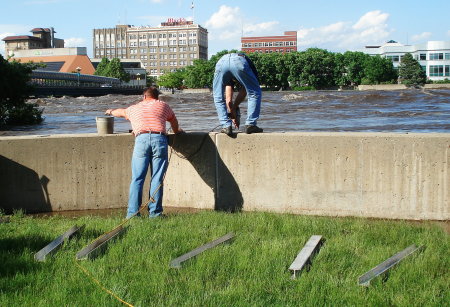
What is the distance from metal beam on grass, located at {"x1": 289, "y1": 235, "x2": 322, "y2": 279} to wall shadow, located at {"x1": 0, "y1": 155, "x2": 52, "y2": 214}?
13.6 feet

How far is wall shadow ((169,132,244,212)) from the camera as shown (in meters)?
7.88

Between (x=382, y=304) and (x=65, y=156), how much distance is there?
5329mm

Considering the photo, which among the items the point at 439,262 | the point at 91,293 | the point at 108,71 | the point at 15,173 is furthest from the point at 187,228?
the point at 108,71

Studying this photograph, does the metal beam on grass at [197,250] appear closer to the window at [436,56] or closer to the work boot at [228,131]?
the work boot at [228,131]

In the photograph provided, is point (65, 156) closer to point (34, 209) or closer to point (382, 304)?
point (34, 209)

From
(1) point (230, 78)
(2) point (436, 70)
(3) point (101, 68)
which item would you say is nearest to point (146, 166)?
(1) point (230, 78)

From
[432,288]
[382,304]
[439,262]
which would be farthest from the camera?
[439,262]

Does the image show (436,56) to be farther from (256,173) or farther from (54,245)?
(54,245)

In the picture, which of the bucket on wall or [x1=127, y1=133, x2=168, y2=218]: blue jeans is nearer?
[x1=127, y1=133, x2=168, y2=218]: blue jeans

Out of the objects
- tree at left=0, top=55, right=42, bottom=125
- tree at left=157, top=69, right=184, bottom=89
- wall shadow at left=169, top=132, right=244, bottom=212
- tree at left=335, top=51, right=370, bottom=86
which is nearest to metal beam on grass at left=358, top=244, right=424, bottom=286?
wall shadow at left=169, top=132, right=244, bottom=212

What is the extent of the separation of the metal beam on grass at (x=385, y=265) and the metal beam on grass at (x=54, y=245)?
2.62m

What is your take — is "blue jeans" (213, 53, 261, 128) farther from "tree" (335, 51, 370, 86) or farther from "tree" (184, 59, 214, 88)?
"tree" (184, 59, 214, 88)

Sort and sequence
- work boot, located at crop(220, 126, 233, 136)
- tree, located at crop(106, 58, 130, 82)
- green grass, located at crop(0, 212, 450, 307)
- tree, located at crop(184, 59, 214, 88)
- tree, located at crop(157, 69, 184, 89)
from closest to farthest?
green grass, located at crop(0, 212, 450, 307)
work boot, located at crop(220, 126, 233, 136)
tree, located at crop(184, 59, 214, 88)
tree, located at crop(106, 58, 130, 82)
tree, located at crop(157, 69, 184, 89)

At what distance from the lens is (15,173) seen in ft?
26.6
